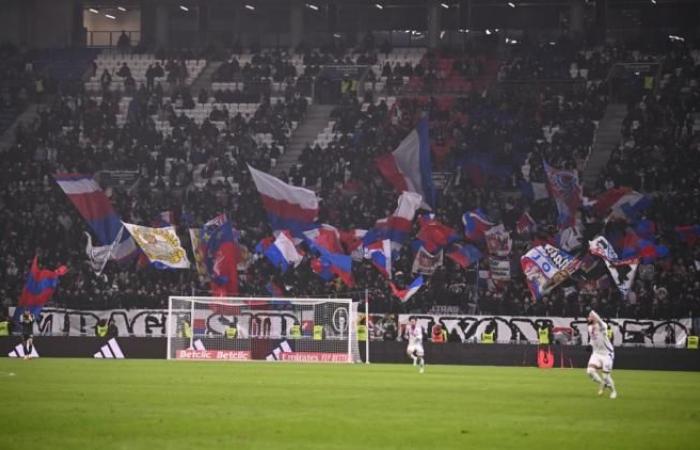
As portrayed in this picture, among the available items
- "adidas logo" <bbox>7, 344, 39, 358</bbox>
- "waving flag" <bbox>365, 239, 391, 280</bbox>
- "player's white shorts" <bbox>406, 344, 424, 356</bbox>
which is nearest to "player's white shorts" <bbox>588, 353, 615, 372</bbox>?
"player's white shorts" <bbox>406, 344, 424, 356</bbox>

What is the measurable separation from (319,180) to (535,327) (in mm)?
15089

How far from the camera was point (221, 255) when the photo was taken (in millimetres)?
56500

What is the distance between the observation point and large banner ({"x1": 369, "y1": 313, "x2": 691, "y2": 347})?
53.4 metres

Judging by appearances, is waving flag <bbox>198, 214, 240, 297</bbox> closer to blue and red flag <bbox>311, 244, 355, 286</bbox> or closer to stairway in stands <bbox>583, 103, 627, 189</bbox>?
blue and red flag <bbox>311, 244, 355, 286</bbox>

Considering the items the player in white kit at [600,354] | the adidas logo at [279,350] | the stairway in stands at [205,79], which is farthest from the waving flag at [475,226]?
the player in white kit at [600,354]

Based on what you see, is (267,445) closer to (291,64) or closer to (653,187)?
(653,187)

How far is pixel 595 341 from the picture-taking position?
33.5m

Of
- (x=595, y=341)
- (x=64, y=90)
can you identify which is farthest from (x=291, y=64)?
(x=595, y=341)

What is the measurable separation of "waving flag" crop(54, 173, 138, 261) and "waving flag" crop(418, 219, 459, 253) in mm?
13334

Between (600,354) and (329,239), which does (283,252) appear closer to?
(329,239)

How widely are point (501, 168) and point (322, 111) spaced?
1389 cm

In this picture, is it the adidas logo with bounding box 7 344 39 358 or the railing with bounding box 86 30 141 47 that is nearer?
the adidas logo with bounding box 7 344 39 358

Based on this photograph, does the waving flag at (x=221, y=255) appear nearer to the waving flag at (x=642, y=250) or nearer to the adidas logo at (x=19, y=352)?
the adidas logo at (x=19, y=352)

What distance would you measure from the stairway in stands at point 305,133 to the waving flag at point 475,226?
43.7ft
